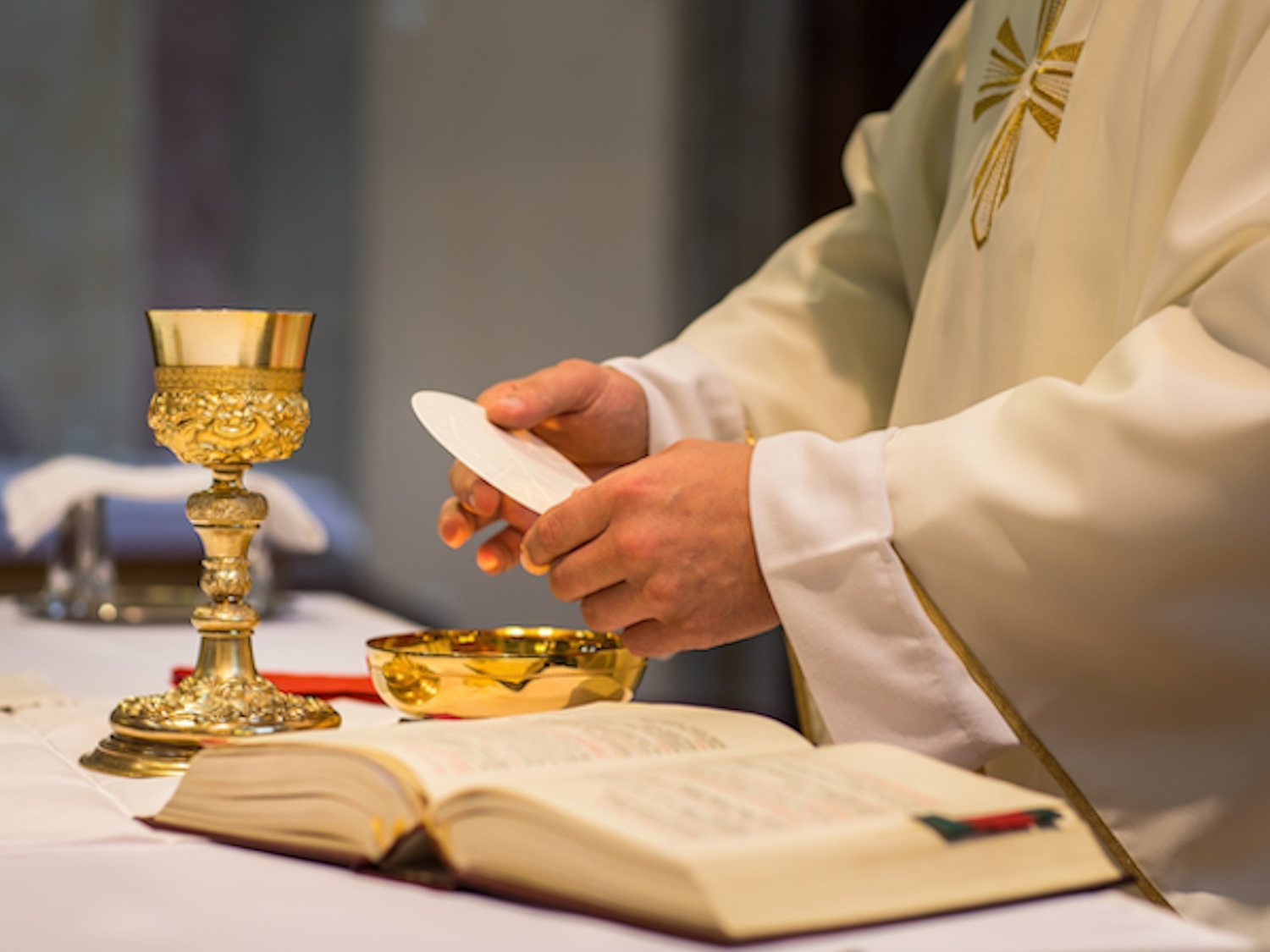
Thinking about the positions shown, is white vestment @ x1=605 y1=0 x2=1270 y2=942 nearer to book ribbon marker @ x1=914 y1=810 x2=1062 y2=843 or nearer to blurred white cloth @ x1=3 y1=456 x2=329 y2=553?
book ribbon marker @ x1=914 y1=810 x2=1062 y2=843

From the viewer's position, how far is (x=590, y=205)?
6.35 m

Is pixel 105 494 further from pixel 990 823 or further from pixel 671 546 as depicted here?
pixel 990 823

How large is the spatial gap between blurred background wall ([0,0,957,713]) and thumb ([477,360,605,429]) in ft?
14.5

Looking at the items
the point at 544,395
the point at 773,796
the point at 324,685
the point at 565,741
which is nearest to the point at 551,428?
the point at 544,395

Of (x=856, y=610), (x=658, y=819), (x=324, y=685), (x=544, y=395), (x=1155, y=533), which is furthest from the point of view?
(x=544, y=395)

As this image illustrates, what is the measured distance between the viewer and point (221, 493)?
1229 millimetres

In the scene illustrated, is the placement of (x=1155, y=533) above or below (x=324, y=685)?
above

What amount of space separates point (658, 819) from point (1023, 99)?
1085 mm

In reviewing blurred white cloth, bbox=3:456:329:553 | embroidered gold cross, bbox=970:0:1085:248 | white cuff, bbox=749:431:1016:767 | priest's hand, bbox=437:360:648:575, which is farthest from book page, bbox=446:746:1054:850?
blurred white cloth, bbox=3:456:329:553

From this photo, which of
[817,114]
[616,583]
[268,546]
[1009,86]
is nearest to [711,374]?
[1009,86]

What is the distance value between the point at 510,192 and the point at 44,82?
2.12 meters

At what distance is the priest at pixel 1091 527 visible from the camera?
1.16 meters

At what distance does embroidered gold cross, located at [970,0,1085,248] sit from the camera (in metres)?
1.56

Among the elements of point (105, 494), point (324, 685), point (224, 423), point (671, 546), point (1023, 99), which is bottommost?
point (105, 494)
